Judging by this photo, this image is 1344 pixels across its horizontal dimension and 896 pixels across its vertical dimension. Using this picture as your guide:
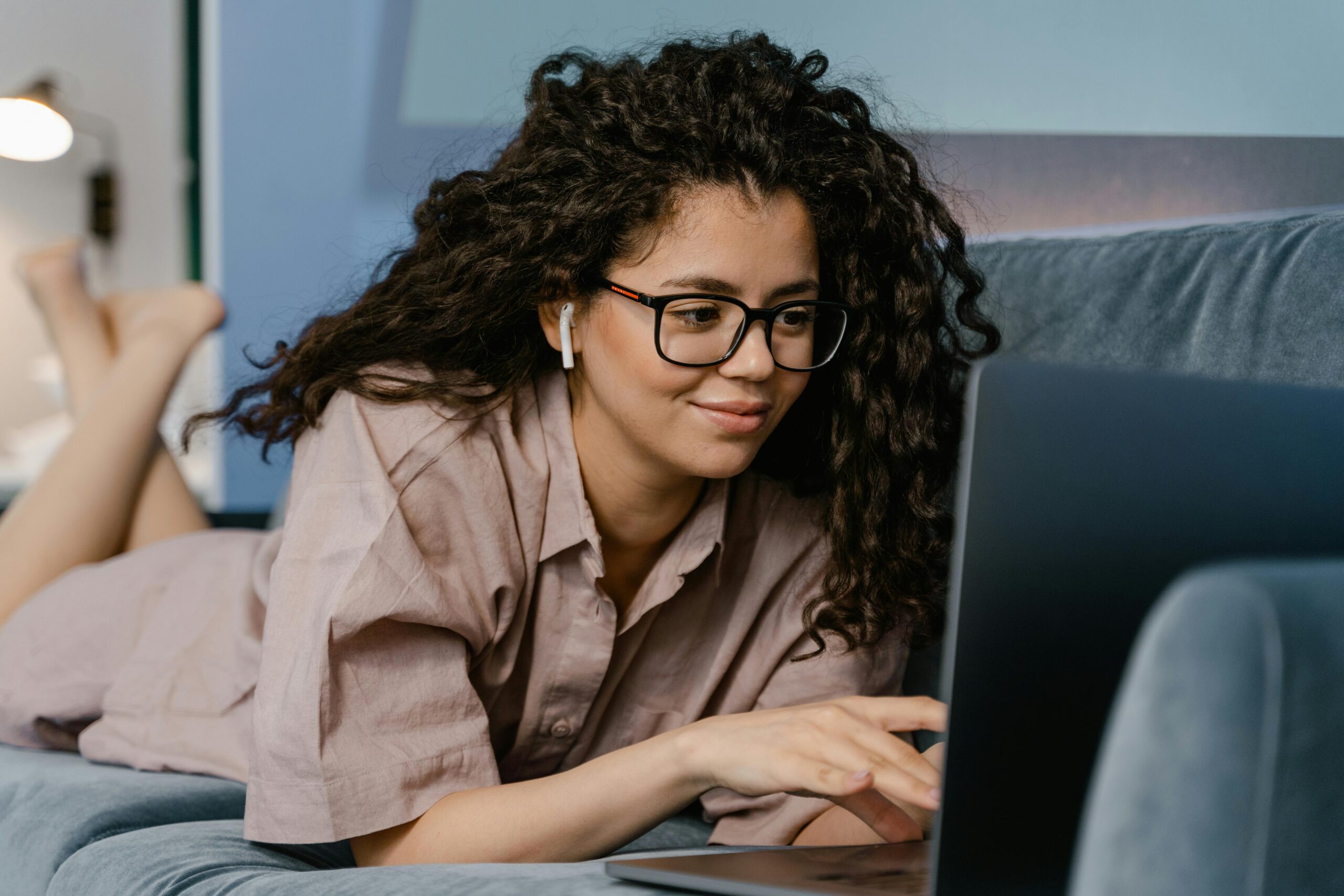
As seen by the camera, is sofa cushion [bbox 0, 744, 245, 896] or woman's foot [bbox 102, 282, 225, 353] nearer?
sofa cushion [bbox 0, 744, 245, 896]

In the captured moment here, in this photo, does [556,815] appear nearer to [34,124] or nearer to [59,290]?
[59,290]

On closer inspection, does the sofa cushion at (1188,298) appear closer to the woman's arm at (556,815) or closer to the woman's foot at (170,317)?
the woman's arm at (556,815)

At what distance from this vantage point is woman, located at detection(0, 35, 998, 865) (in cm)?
94

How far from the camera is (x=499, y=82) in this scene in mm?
A: 2717

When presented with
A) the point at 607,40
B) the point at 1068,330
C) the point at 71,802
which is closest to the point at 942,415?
the point at 1068,330

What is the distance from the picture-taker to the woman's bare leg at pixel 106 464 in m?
1.75

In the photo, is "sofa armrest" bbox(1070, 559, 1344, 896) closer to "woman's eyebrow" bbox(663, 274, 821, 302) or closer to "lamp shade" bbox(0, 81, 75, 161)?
"woman's eyebrow" bbox(663, 274, 821, 302)

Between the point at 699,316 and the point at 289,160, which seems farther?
the point at 289,160


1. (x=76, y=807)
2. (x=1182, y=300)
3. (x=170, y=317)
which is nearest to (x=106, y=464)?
(x=170, y=317)

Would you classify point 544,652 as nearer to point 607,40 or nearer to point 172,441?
point 607,40

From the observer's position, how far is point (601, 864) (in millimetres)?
830

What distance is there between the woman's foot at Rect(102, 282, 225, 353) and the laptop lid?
1.68m

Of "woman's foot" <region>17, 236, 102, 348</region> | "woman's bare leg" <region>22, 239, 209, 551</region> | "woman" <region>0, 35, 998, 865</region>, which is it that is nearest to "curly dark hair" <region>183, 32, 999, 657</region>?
"woman" <region>0, 35, 998, 865</region>

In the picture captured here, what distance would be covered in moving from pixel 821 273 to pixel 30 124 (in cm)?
234
